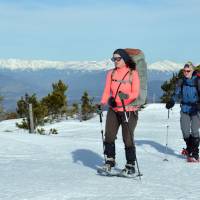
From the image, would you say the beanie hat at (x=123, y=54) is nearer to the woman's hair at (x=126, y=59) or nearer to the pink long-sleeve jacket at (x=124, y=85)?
the woman's hair at (x=126, y=59)

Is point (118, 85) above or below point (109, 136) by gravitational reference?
above

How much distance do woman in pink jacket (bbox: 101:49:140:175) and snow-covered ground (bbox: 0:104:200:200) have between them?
450mm

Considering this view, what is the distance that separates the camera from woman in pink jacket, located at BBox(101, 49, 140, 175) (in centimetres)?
700

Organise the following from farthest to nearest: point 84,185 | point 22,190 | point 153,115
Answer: point 153,115
point 84,185
point 22,190

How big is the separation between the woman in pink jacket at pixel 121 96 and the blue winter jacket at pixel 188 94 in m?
2.19

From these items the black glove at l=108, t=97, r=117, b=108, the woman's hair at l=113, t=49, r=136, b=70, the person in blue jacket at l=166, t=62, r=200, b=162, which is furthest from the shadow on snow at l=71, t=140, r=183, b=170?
the woman's hair at l=113, t=49, r=136, b=70

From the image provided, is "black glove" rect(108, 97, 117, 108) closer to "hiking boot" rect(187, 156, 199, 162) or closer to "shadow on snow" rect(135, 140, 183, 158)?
"hiking boot" rect(187, 156, 199, 162)

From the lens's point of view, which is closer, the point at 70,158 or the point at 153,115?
the point at 70,158

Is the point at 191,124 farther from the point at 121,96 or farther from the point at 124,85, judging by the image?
the point at 121,96

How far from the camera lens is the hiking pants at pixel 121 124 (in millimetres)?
7094

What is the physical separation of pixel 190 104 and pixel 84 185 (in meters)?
3.50

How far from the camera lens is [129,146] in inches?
282

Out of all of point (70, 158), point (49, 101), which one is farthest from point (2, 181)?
point (49, 101)

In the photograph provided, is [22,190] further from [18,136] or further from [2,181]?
[18,136]
